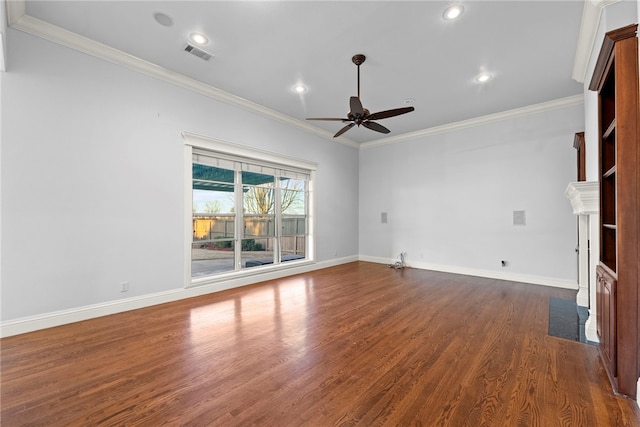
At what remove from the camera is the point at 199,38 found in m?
3.33

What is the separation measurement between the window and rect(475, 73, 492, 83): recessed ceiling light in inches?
143

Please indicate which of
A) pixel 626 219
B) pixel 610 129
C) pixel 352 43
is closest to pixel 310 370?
pixel 626 219

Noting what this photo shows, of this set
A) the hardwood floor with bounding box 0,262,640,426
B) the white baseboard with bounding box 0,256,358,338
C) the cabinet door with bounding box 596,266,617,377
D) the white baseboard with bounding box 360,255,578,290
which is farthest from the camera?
the white baseboard with bounding box 360,255,578,290

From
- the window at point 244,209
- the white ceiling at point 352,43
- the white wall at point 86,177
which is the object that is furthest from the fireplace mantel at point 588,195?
the white wall at point 86,177

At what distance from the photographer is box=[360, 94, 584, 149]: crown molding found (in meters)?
4.98

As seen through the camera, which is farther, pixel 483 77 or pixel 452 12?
pixel 483 77

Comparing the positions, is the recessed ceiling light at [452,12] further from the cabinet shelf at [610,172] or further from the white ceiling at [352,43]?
the cabinet shelf at [610,172]

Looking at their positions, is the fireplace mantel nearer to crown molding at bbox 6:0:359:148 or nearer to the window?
the window

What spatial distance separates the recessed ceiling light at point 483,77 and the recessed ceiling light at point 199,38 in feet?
12.7

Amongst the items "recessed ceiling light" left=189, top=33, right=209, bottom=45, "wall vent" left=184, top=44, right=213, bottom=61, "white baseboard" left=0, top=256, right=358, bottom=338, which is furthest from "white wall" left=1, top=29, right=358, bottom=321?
"recessed ceiling light" left=189, top=33, right=209, bottom=45

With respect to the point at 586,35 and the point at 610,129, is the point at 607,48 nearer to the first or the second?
the point at 610,129

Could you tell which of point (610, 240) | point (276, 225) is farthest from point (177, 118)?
point (610, 240)

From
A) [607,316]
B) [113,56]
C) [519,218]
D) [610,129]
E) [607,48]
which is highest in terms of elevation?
[113,56]

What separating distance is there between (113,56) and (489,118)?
662 centimetres
